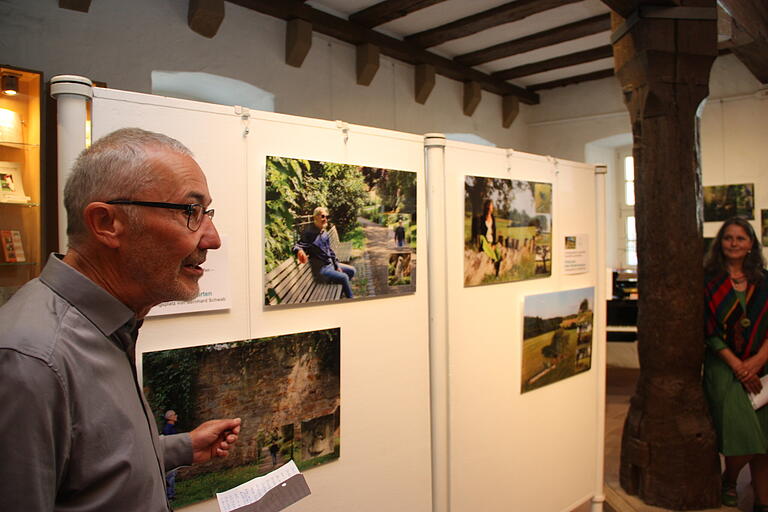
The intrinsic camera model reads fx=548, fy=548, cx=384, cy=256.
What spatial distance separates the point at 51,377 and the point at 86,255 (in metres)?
0.24

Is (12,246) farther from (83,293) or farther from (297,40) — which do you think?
(297,40)

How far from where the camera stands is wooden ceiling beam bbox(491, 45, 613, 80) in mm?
6367

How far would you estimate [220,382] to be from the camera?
4.98 feet

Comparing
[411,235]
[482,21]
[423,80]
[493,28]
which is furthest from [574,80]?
[411,235]

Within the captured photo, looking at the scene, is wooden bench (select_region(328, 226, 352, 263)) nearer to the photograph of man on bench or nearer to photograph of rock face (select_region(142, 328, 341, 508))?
the photograph of man on bench

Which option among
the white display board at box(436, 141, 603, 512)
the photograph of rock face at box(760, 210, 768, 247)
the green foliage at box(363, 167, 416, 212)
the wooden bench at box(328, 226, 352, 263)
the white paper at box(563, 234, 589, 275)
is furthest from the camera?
the photograph of rock face at box(760, 210, 768, 247)

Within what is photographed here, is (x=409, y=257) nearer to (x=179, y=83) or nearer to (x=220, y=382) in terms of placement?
(x=220, y=382)

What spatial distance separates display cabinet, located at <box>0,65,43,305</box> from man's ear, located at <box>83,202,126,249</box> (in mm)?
2619

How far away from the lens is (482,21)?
17.3 ft

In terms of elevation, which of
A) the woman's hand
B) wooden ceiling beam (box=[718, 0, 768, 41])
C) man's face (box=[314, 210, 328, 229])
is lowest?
the woman's hand

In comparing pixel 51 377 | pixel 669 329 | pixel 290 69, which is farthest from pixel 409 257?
pixel 290 69

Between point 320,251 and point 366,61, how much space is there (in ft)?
14.0

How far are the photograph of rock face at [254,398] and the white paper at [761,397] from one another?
102 inches

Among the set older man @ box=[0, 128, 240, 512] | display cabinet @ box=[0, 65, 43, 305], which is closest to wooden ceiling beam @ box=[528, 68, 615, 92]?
display cabinet @ box=[0, 65, 43, 305]
